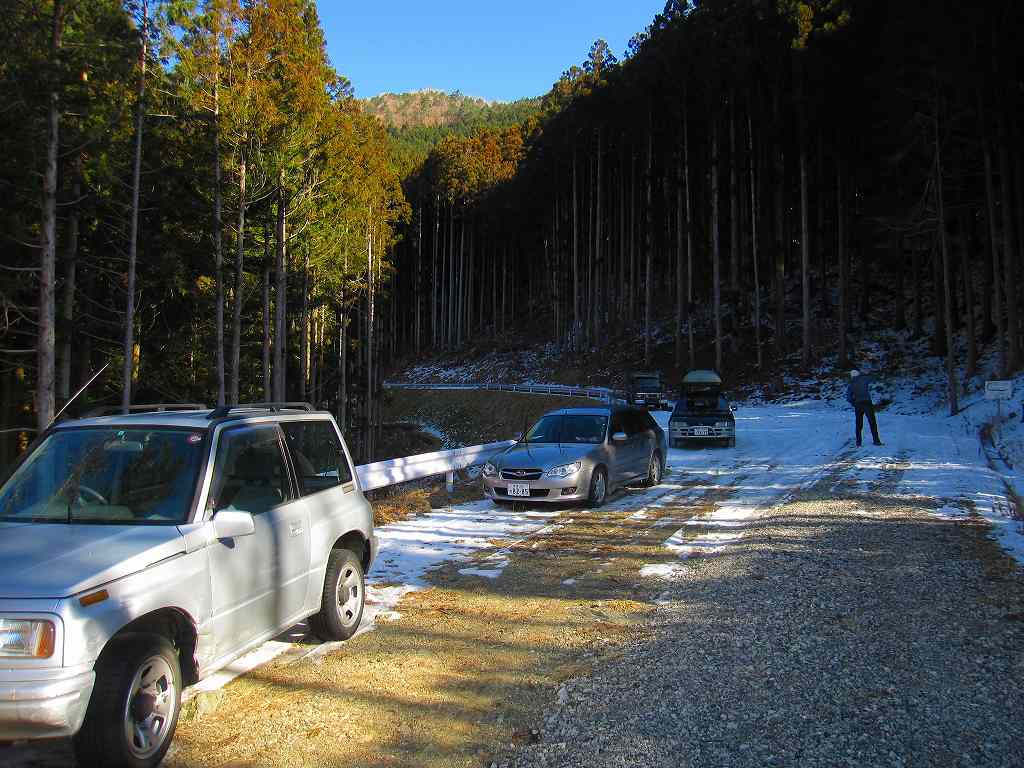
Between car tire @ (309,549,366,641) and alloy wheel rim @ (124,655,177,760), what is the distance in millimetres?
1528

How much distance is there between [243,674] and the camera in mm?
4656

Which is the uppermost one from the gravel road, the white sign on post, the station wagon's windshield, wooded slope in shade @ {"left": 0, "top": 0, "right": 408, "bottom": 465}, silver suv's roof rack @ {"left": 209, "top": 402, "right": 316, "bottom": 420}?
wooded slope in shade @ {"left": 0, "top": 0, "right": 408, "bottom": 465}

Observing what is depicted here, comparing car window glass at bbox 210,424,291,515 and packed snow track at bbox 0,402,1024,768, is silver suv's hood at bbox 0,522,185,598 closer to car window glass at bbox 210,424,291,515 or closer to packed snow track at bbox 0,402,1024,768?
car window glass at bbox 210,424,291,515

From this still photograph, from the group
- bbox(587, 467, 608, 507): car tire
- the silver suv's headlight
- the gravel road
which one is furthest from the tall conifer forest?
the gravel road

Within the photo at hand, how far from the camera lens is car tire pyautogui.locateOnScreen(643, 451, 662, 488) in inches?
516

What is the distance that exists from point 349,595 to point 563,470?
18.2 feet

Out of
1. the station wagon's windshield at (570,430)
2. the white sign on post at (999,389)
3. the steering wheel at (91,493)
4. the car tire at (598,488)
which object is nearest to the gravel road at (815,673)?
the steering wheel at (91,493)

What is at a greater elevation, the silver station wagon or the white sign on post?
the white sign on post

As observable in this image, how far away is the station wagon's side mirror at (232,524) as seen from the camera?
3920mm

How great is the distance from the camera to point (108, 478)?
13.8 ft

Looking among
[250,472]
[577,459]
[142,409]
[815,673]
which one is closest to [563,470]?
[577,459]

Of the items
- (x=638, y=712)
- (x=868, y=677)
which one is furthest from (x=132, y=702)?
(x=868, y=677)

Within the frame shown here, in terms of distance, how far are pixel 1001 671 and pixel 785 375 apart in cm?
3284

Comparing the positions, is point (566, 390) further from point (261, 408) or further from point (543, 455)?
point (261, 408)
